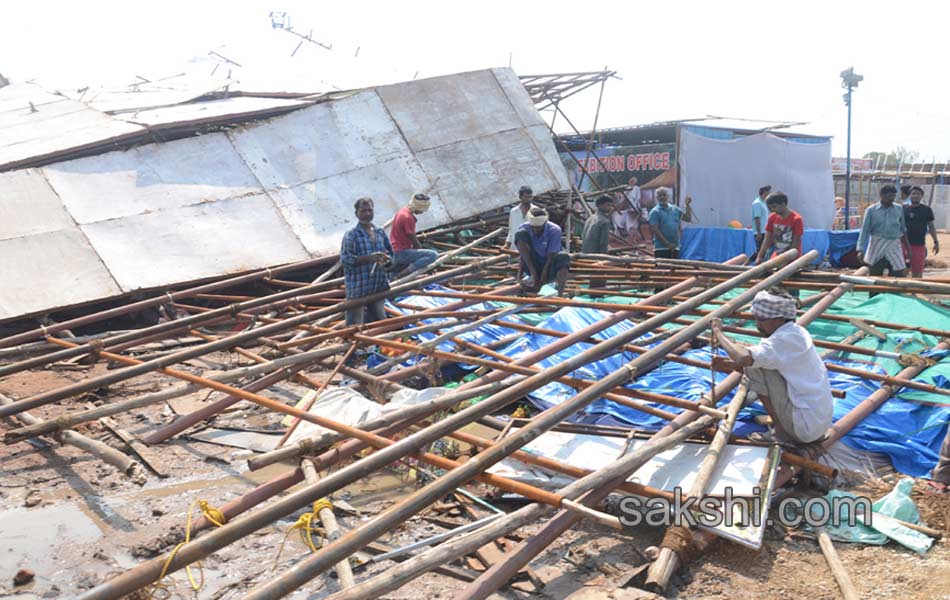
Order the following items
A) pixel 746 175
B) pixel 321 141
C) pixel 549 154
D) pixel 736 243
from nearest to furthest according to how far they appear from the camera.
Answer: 1. pixel 321 141
2. pixel 549 154
3. pixel 736 243
4. pixel 746 175

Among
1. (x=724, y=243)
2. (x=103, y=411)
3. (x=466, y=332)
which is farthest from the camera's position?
(x=724, y=243)

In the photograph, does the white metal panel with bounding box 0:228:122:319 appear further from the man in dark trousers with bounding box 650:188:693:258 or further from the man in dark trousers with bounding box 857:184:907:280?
the man in dark trousers with bounding box 857:184:907:280

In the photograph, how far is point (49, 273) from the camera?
872cm

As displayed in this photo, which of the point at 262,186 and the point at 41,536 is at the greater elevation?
the point at 262,186

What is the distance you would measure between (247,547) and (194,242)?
6.76m

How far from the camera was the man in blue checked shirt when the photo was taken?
6.70 meters

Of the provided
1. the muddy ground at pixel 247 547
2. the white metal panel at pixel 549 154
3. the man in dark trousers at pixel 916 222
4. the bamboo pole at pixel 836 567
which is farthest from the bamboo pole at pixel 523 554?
the white metal panel at pixel 549 154

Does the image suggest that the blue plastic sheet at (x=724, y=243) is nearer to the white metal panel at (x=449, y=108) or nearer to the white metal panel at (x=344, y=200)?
the white metal panel at (x=449, y=108)

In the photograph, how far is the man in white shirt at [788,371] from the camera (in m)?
4.19

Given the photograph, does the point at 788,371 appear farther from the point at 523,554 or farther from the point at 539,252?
the point at 539,252

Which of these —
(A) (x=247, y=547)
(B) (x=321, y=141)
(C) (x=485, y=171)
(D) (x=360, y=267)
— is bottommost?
(A) (x=247, y=547)

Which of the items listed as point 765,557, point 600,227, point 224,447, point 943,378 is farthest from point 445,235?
point 765,557

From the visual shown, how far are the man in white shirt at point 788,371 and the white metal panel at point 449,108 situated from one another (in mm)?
8728

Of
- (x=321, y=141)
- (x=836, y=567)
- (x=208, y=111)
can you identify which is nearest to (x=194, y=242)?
(x=321, y=141)
